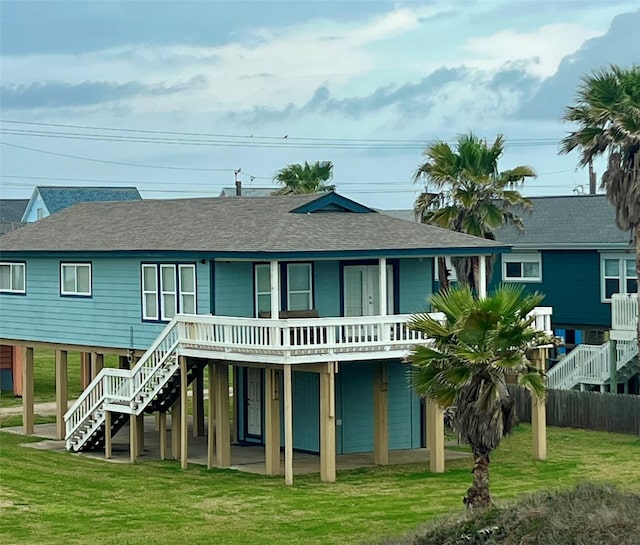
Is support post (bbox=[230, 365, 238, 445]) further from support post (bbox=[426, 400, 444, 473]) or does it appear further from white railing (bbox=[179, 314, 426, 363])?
support post (bbox=[426, 400, 444, 473])

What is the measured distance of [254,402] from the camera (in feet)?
129

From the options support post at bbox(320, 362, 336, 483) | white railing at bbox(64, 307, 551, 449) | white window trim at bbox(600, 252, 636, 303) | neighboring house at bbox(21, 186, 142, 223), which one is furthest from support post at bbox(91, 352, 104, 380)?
neighboring house at bbox(21, 186, 142, 223)

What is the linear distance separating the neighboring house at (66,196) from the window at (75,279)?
46.1 meters

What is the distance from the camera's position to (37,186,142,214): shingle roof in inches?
3445

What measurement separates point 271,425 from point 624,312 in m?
15.9

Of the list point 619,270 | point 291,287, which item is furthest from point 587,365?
point 291,287

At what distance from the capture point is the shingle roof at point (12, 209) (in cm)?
11100

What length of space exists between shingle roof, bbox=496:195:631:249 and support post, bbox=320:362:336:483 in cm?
1795

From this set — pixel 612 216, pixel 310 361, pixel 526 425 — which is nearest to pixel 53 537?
pixel 310 361

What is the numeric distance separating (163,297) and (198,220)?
258cm

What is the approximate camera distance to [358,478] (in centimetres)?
3406

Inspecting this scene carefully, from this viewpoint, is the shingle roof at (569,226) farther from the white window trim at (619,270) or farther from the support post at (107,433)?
the support post at (107,433)

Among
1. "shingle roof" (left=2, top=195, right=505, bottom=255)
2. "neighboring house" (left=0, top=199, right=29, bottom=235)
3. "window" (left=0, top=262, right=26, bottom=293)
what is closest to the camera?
"shingle roof" (left=2, top=195, right=505, bottom=255)

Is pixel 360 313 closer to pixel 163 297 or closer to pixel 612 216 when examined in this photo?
pixel 163 297
